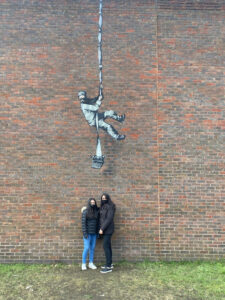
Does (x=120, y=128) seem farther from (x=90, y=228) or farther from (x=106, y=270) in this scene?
(x=106, y=270)

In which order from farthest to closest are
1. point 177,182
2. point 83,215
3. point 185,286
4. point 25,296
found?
point 177,182
point 83,215
point 185,286
point 25,296

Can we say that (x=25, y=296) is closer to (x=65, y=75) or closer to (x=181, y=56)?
(x=65, y=75)

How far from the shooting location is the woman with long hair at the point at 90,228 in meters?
5.85

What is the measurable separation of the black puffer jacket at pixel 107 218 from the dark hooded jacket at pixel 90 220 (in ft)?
0.54

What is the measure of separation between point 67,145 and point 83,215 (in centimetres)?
177

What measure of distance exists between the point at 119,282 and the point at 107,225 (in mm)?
1158

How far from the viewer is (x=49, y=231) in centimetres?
623

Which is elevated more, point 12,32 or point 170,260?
point 12,32

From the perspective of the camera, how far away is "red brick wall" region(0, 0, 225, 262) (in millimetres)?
6254

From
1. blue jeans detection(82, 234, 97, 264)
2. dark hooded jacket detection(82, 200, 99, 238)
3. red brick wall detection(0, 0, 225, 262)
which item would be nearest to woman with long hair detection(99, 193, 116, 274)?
dark hooded jacket detection(82, 200, 99, 238)

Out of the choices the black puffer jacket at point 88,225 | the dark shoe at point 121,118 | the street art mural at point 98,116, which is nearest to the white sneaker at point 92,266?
the black puffer jacket at point 88,225

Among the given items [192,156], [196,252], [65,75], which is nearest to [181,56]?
[192,156]

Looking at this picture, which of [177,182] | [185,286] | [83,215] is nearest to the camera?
[185,286]

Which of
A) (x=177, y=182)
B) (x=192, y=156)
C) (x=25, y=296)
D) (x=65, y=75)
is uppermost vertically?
(x=65, y=75)
